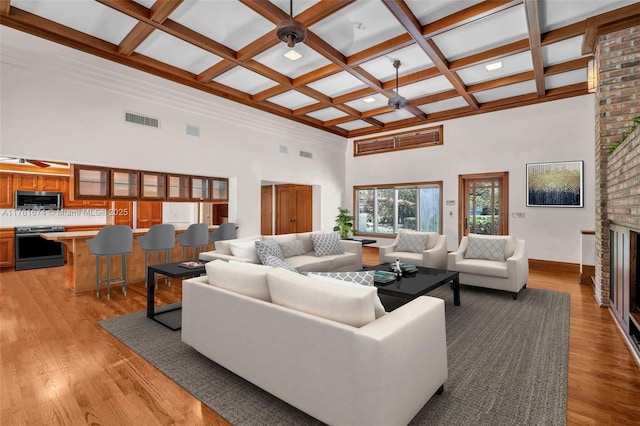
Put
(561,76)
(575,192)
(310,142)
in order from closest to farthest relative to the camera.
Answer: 1. (561,76)
2. (575,192)
3. (310,142)

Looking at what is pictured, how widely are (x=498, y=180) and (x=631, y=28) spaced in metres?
3.57

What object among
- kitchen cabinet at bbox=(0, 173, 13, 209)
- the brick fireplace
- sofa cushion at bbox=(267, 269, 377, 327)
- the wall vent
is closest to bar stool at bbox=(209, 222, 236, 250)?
the wall vent

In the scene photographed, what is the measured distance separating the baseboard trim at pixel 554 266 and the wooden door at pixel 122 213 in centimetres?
932

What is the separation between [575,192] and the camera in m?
5.95

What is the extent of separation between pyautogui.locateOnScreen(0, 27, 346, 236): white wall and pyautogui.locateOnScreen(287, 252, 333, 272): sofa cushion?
2.30 meters

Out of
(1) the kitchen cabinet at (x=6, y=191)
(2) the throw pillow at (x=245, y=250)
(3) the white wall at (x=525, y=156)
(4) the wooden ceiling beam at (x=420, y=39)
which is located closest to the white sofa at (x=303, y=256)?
(2) the throw pillow at (x=245, y=250)

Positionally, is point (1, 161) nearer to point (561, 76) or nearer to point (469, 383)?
point (469, 383)

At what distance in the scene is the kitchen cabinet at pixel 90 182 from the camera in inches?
182

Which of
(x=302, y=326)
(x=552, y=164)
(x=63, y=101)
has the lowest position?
(x=302, y=326)

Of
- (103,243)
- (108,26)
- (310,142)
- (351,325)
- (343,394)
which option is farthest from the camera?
(310,142)

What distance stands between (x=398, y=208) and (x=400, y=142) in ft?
5.83

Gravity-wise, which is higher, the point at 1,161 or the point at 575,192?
the point at 1,161

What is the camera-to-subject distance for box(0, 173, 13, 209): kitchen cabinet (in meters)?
6.31

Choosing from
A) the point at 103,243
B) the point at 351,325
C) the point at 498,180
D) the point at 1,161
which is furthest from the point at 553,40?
the point at 1,161
